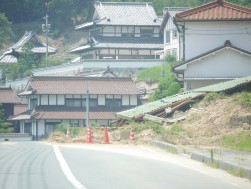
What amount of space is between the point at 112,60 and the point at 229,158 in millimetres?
51888

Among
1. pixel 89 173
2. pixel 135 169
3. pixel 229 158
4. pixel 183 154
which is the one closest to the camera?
pixel 89 173

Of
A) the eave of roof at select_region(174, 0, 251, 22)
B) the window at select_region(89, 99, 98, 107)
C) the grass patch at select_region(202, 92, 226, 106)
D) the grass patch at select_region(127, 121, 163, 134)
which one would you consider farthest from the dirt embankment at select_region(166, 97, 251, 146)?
the window at select_region(89, 99, 98, 107)

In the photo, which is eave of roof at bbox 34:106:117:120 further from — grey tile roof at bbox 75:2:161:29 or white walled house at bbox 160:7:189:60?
grey tile roof at bbox 75:2:161:29

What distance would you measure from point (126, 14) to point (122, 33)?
9.40 feet

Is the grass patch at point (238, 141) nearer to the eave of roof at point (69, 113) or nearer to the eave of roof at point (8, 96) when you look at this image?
the eave of roof at point (69, 113)

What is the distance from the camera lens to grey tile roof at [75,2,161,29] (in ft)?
259

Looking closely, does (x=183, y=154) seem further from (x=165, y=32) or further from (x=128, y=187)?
(x=165, y=32)

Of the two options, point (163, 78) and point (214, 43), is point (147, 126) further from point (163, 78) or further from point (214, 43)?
point (163, 78)

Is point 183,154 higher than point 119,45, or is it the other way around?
point 119,45

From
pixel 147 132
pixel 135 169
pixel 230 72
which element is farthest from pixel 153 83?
pixel 135 169

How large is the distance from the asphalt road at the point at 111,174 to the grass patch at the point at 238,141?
3417mm

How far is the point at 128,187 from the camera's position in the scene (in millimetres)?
13977

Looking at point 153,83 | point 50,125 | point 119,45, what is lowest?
point 50,125

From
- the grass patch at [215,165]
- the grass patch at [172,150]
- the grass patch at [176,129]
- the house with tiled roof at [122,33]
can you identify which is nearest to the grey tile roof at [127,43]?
the house with tiled roof at [122,33]
